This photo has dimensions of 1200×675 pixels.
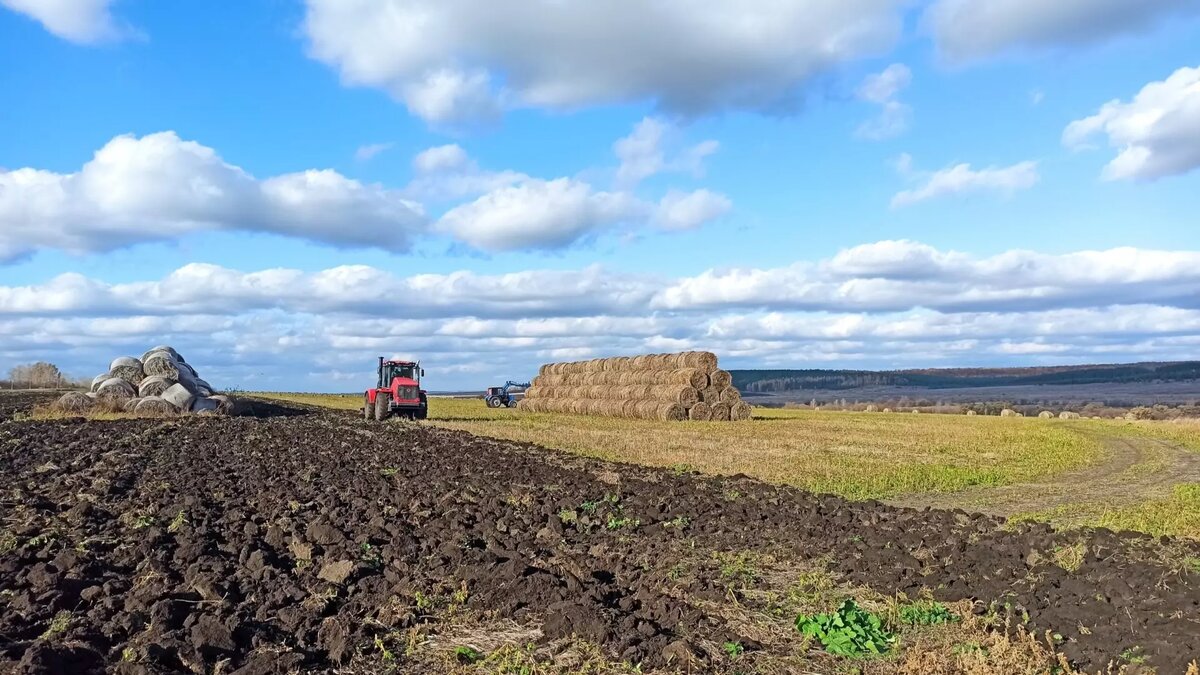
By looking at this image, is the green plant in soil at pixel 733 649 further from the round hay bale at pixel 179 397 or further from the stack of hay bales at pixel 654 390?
the round hay bale at pixel 179 397

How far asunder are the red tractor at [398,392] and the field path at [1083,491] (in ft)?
62.4

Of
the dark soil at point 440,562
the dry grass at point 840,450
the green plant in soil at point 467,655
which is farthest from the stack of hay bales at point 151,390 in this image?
the green plant in soil at point 467,655

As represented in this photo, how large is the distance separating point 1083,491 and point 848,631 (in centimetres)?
974

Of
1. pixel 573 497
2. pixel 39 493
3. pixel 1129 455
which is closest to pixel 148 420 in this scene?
pixel 39 493

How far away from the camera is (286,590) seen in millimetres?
6613

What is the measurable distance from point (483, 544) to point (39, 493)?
281 inches

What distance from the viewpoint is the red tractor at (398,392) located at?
94.3ft

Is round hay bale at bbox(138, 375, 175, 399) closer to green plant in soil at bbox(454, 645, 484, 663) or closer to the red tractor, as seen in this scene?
the red tractor

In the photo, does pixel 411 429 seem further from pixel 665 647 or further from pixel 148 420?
pixel 665 647

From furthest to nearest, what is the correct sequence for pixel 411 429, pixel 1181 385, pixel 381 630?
pixel 1181 385 → pixel 411 429 → pixel 381 630

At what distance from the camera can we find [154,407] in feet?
93.9

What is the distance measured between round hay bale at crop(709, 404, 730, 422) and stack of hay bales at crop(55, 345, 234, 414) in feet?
54.9

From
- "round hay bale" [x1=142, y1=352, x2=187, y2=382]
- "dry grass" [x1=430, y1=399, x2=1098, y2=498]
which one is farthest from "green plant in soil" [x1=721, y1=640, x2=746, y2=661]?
"round hay bale" [x1=142, y1=352, x2=187, y2=382]

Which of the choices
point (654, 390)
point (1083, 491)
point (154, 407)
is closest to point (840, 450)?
point (1083, 491)
